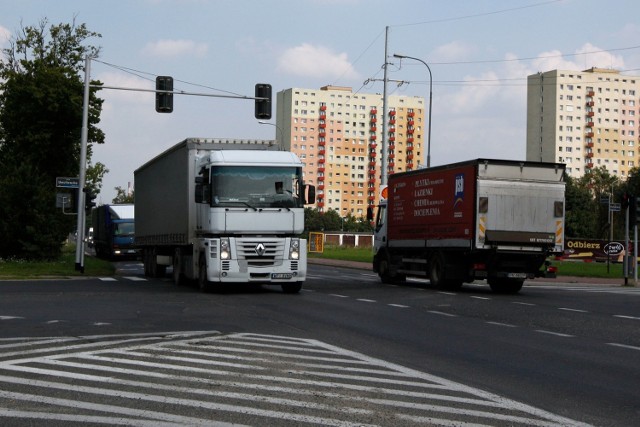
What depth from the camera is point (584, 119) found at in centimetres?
18012

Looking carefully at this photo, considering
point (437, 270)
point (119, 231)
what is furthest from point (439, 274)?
point (119, 231)

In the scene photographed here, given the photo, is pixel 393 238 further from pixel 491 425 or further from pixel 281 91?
pixel 281 91

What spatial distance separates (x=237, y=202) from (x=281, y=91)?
163 meters

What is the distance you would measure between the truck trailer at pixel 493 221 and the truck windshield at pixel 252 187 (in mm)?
5206

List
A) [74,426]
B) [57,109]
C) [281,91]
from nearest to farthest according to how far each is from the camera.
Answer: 1. [74,426]
2. [57,109]
3. [281,91]

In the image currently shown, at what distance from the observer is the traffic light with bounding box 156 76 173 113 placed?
27.8 meters

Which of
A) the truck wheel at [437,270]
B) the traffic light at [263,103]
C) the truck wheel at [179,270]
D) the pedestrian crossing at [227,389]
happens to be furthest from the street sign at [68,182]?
the pedestrian crossing at [227,389]

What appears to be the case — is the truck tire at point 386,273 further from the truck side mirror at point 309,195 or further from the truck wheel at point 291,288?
the truck side mirror at point 309,195

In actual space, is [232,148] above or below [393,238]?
above

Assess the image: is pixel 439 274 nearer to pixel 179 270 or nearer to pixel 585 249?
pixel 179 270

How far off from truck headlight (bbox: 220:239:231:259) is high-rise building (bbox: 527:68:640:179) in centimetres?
16069

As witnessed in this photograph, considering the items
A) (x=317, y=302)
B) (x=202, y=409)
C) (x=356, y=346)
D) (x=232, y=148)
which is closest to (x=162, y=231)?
(x=232, y=148)

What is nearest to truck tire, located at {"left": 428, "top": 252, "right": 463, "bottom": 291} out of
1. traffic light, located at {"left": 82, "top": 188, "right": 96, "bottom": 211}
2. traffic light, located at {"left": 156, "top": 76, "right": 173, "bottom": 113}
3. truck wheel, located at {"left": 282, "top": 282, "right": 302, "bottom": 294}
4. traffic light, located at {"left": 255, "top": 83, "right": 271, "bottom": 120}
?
truck wheel, located at {"left": 282, "top": 282, "right": 302, "bottom": 294}

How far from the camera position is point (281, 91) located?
183625 millimetres
